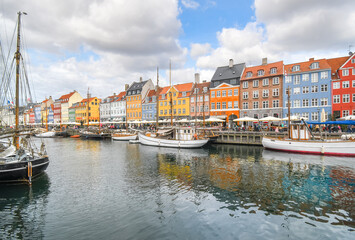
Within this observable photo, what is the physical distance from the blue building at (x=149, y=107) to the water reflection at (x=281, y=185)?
164ft

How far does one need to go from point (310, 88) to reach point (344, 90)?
578 cm

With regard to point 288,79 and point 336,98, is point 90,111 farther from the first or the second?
point 336,98

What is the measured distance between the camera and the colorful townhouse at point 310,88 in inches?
1666

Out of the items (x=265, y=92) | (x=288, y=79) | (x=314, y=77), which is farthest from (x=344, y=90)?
(x=265, y=92)

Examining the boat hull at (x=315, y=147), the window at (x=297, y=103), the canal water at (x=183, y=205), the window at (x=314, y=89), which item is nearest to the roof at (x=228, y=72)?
the window at (x=297, y=103)

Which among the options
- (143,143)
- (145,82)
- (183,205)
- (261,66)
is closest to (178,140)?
(143,143)

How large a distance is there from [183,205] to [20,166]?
12.4 metres

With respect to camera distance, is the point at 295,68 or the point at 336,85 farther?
the point at 295,68

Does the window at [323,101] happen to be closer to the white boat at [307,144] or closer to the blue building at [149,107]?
the white boat at [307,144]

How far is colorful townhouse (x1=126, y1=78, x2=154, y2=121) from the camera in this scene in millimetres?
77250

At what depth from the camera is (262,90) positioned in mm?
48781

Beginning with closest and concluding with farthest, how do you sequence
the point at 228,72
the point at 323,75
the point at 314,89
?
the point at 323,75 < the point at 314,89 < the point at 228,72

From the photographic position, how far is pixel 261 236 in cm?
834

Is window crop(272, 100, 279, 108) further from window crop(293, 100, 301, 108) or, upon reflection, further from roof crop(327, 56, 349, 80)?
roof crop(327, 56, 349, 80)
